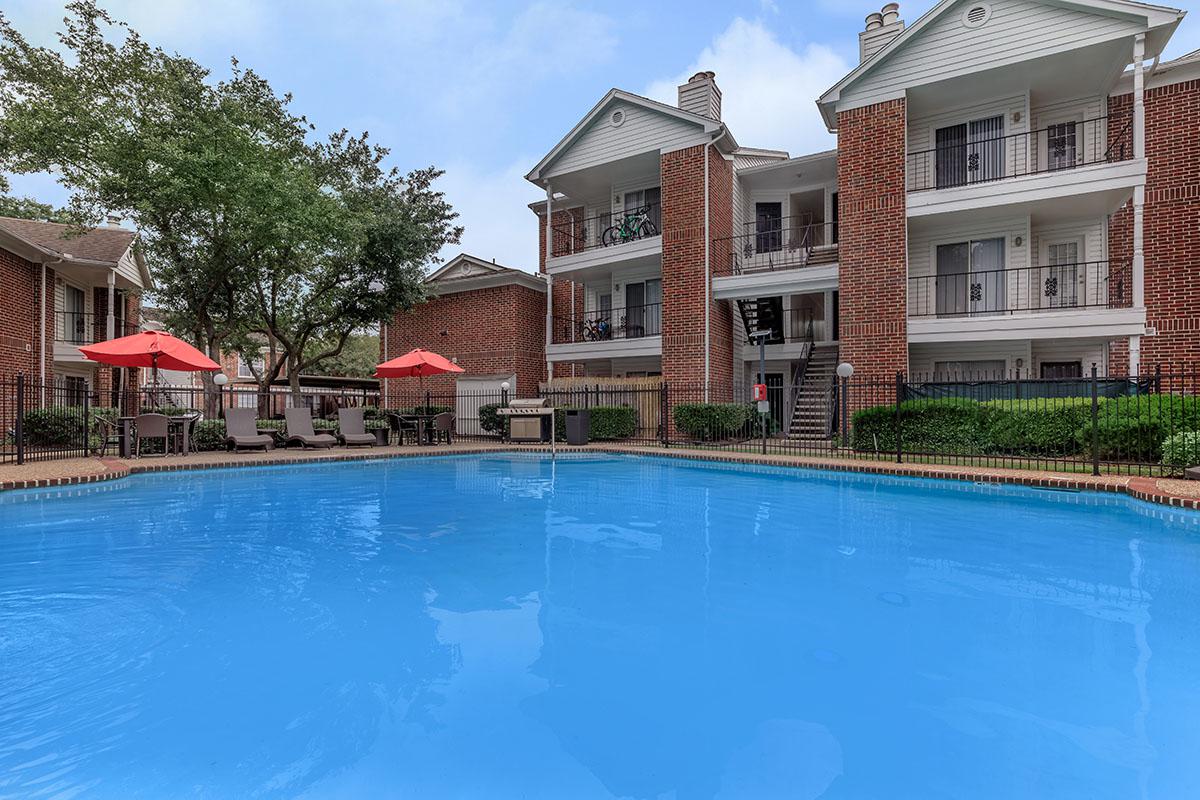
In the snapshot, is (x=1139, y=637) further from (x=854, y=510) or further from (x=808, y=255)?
(x=808, y=255)

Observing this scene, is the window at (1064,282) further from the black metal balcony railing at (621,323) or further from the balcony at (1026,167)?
the black metal balcony railing at (621,323)

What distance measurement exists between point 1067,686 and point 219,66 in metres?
21.6

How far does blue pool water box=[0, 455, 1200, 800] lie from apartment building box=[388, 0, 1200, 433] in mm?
9552

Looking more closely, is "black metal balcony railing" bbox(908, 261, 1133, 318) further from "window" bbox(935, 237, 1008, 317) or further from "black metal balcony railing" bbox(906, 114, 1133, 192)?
"black metal balcony railing" bbox(906, 114, 1133, 192)

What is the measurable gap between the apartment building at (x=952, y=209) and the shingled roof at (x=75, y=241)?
48.9 ft

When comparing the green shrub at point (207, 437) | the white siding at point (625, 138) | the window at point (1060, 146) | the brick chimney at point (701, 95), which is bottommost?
the green shrub at point (207, 437)

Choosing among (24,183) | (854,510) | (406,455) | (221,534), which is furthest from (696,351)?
(24,183)

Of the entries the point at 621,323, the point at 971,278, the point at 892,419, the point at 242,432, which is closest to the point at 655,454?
the point at 892,419

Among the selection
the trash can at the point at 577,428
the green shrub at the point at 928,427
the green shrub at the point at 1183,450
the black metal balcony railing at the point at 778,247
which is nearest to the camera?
the green shrub at the point at 1183,450

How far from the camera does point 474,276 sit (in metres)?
21.8

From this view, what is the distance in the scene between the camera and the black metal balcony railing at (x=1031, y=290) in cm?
1378

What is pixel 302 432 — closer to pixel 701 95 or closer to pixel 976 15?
pixel 701 95

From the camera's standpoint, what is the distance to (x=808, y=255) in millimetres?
18234

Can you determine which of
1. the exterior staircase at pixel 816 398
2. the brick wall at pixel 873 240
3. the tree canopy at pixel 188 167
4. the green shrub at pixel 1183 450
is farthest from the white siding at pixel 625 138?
the green shrub at pixel 1183 450
